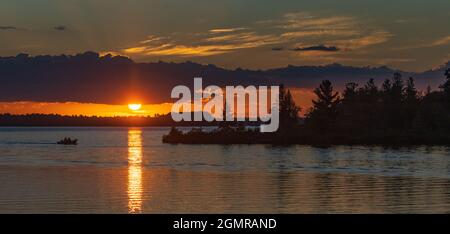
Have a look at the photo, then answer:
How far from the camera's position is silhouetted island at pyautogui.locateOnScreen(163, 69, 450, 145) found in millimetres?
148500

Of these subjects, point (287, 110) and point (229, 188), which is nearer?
point (229, 188)

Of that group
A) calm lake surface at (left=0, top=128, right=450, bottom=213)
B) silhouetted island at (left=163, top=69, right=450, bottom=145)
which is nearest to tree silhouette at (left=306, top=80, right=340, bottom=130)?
silhouetted island at (left=163, top=69, right=450, bottom=145)

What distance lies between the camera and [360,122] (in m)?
167

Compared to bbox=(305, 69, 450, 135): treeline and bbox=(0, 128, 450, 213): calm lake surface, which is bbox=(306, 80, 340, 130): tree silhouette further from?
bbox=(0, 128, 450, 213): calm lake surface

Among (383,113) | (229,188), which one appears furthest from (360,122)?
(229,188)

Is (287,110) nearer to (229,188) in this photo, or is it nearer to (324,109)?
(324,109)

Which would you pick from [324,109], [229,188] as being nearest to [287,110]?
[324,109]

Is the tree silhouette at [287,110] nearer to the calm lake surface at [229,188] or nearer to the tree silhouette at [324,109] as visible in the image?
the tree silhouette at [324,109]

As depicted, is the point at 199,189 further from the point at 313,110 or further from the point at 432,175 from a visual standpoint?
the point at 313,110

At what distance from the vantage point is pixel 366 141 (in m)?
147

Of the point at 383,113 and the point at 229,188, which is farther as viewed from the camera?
the point at 383,113

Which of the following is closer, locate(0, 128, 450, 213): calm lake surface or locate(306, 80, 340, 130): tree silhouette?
locate(0, 128, 450, 213): calm lake surface

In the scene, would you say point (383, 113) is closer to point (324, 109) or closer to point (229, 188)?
point (324, 109)

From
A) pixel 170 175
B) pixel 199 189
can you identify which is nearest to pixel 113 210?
pixel 199 189
